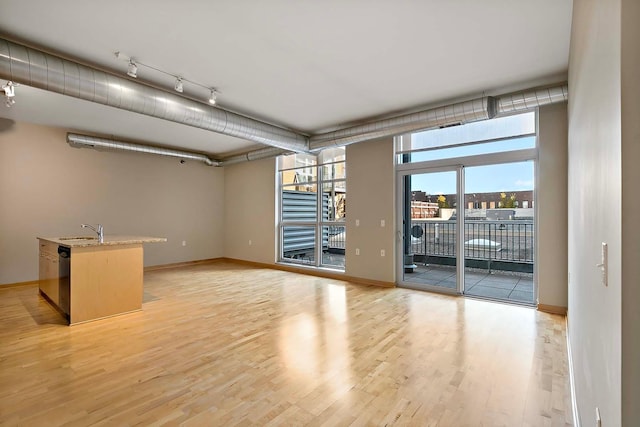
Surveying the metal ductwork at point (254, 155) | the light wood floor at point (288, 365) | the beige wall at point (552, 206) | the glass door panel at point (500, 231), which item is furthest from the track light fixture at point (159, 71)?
the beige wall at point (552, 206)

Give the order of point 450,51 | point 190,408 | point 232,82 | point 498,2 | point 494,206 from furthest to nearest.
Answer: point 494,206 < point 232,82 < point 450,51 < point 498,2 < point 190,408

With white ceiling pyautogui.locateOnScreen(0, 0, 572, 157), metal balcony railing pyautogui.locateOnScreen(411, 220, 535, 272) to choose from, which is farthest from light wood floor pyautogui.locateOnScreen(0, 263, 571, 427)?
white ceiling pyautogui.locateOnScreen(0, 0, 572, 157)

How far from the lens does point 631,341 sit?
0.75 metres

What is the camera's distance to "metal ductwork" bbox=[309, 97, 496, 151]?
395 centimetres

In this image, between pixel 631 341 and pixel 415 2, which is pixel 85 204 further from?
pixel 631 341

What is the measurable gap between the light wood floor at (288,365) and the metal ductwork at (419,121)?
2.56 meters

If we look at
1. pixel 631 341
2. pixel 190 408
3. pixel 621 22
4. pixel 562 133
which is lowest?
pixel 190 408

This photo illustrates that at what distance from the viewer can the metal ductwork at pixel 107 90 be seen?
9.30 ft

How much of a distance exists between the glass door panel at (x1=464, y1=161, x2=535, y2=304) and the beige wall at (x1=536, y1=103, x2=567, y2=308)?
269 millimetres

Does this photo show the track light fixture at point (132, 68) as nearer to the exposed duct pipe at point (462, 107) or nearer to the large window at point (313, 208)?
the exposed duct pipe at point (462, 107)

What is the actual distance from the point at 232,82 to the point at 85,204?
4758 mm

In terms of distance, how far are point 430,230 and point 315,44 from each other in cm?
371

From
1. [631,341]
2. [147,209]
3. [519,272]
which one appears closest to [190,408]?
[631,341]

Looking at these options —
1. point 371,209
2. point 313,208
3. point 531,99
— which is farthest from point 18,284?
point 531,99
